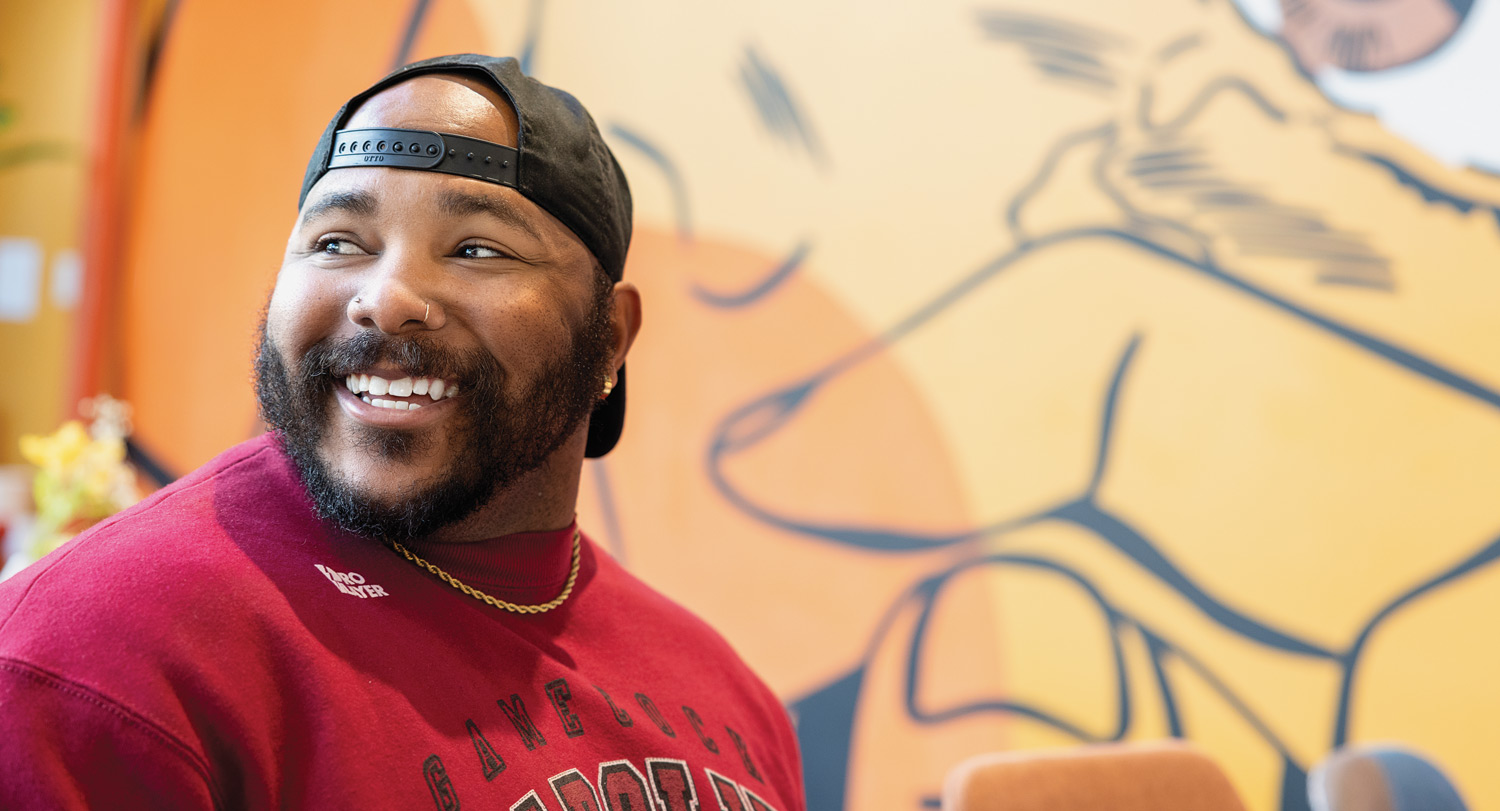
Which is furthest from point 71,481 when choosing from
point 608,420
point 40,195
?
point 608,420

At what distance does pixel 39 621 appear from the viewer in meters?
0.63

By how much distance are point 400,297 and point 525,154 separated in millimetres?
179

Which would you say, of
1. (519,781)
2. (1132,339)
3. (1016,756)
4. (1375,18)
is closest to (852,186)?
(1132,339)

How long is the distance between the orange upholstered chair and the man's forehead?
1.09 meters

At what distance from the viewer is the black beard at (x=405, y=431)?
0.83 m

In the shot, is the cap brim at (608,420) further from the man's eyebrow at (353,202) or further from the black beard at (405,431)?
the man's eyebrow at (353,202)

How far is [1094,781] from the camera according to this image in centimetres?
154

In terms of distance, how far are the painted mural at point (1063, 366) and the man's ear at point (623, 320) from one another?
52.3 inches

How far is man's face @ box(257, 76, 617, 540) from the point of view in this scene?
832 mm

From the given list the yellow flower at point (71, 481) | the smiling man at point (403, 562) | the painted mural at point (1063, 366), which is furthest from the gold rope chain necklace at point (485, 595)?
the yellow flower at point (71, 481)

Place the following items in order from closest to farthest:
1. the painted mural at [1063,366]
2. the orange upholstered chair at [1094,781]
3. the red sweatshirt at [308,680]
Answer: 1. the red sweatshirt at [308,680]
2. the orange upholstered chair at [1094,781]
3. the painted mural at [1063,366]

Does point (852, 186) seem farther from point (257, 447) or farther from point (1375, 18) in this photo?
point (257, 447)

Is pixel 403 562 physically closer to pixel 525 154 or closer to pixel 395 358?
pixel 395 358

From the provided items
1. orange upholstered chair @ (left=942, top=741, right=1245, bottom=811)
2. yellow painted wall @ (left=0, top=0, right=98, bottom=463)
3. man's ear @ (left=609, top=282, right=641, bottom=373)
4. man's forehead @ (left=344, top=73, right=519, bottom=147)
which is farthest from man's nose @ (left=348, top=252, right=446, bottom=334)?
yellow painted wall @ (left=0, top=0, right=98, bottom=463)
